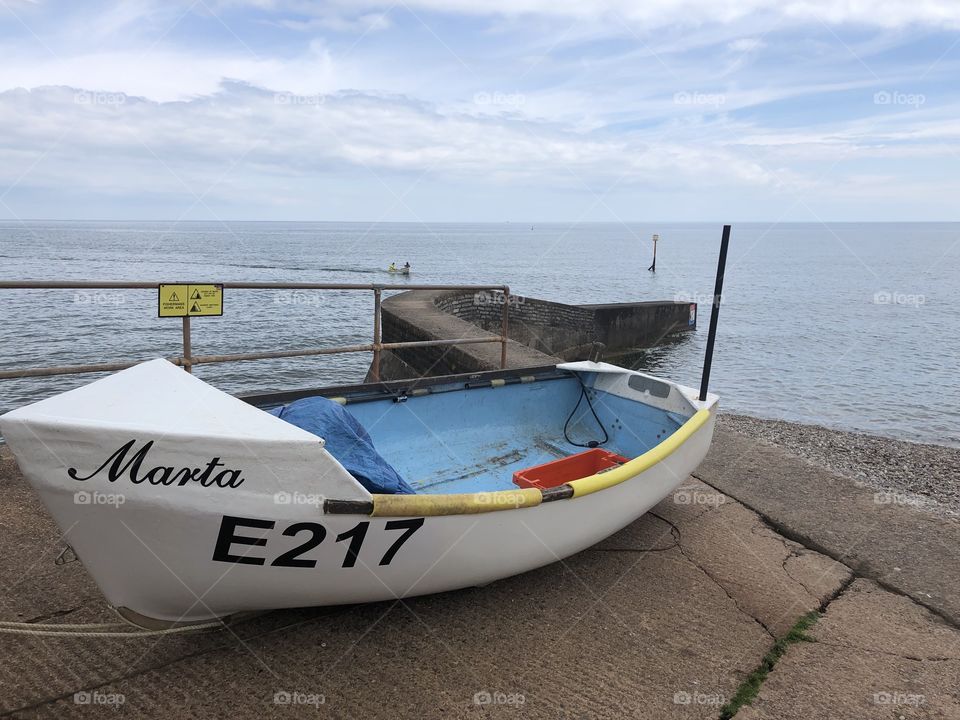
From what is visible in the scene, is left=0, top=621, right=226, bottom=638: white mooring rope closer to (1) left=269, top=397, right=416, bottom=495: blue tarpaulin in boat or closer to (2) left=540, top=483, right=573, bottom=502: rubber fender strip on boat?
(1) left=269, top=397, right=416, bottom=495: blue tarpaulin in boat

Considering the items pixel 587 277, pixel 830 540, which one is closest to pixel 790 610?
pixel 830 540

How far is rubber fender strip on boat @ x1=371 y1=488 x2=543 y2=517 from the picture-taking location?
287 centimetres

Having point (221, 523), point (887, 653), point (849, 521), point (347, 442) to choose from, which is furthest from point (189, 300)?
point (849, 521)

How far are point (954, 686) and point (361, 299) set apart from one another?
3447 cm

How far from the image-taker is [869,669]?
3260mm

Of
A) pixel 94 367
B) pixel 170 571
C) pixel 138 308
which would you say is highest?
pixel 94 367

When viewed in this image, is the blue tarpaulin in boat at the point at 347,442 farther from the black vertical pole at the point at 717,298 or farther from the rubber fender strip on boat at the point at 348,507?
the black vertical pole at the point at 717,298

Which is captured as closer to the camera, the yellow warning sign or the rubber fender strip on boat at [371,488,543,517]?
the rubber fender strip on boat at [371,488,543,517]

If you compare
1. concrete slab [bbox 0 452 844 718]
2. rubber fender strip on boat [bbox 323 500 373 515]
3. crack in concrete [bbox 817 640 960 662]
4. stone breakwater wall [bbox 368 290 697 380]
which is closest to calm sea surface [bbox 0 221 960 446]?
stone breakwater wall [bbox 368 290 697 380]

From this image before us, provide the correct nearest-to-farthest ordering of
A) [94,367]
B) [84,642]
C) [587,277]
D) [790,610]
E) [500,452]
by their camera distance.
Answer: [84,642] < [790,610] < [94,367] < [500,452] < [587,277]

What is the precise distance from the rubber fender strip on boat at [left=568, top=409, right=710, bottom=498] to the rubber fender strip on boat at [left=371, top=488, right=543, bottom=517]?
366mm

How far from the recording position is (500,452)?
18.3 ft

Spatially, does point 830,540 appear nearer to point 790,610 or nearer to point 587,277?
point 790,610

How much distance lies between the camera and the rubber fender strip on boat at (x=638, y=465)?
3.63 m
